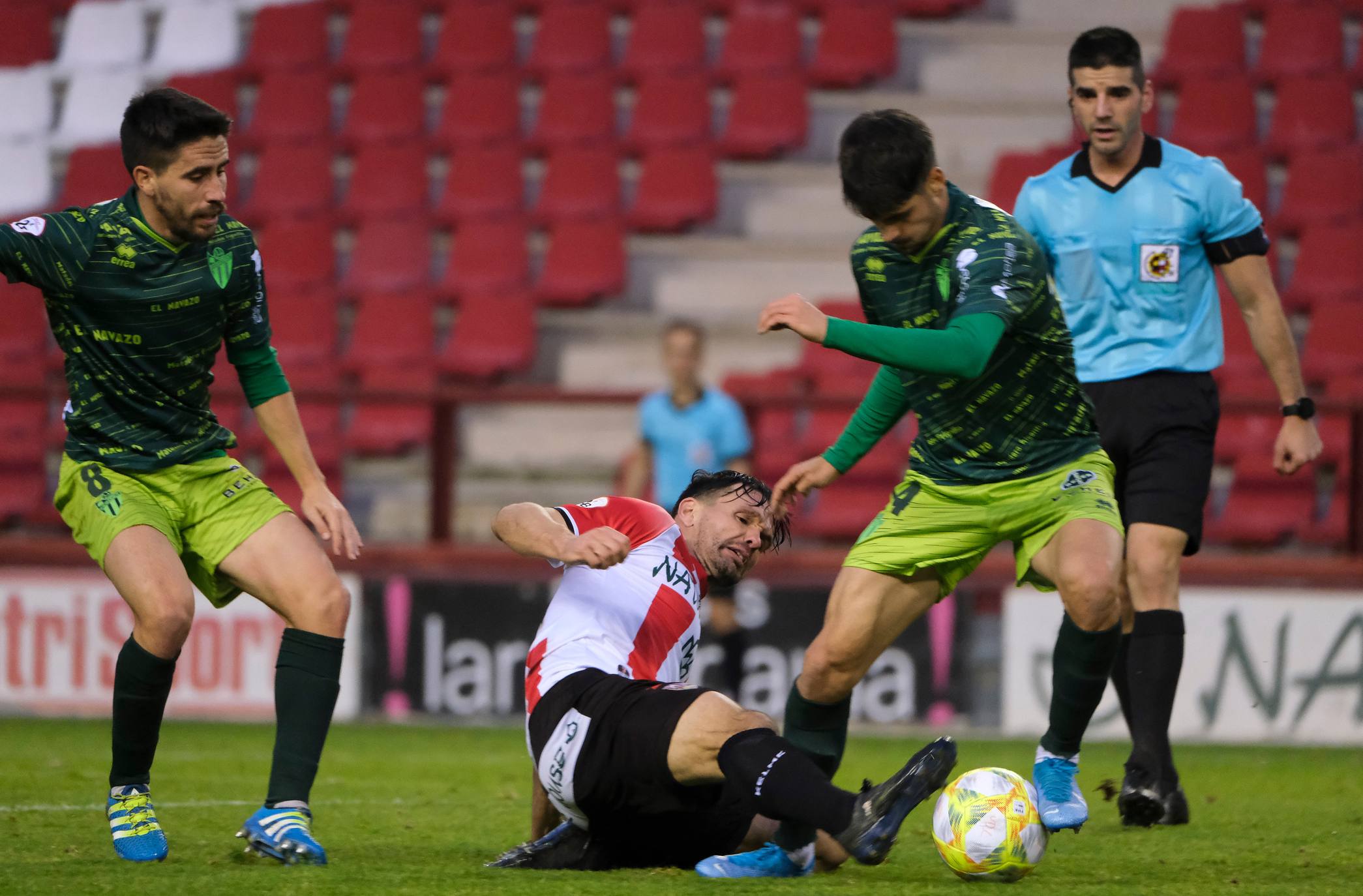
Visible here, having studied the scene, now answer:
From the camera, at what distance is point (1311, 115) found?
11531 millimetres

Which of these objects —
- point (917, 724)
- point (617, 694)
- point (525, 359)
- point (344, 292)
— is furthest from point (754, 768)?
point (344, 292)

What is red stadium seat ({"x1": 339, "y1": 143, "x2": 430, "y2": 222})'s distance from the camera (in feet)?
39.0

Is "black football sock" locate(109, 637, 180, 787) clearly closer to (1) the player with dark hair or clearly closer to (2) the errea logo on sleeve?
(2) the errea logo on sleeve

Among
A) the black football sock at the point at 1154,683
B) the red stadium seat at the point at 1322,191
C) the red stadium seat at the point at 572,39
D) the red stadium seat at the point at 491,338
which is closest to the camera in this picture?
the black football sock at the point at 1154,683

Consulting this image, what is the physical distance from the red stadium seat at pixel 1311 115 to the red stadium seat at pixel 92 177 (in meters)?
7.78

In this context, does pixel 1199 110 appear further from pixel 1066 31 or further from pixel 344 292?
pixel 344 292

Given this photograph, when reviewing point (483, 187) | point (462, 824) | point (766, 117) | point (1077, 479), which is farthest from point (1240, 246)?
point (483, 187)

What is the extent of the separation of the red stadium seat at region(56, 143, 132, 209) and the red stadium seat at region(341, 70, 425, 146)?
5.24 feet

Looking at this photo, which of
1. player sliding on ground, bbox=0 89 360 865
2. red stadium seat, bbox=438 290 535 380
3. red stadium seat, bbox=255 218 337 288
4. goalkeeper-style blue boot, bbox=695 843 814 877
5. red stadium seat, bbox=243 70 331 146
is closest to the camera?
goalkeeper-style blue boot, bbox=695 843 814 877

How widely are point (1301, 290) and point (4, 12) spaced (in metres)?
9.72

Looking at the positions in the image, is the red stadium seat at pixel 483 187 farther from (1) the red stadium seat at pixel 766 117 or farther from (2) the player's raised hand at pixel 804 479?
(2) the player's raised hand at pixel 804 479

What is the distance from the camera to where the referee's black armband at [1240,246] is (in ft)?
16.8

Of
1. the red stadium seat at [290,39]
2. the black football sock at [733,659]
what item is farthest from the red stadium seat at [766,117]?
the black football sock at [733,659]

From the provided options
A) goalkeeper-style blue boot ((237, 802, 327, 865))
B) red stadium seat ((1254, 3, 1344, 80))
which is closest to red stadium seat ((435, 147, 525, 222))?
red stadium seat ((1254, 3, 1344, 80))
